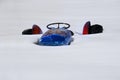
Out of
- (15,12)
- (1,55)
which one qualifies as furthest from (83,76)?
(15,12)

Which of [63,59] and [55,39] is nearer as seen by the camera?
[63,59]

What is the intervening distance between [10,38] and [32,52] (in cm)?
78

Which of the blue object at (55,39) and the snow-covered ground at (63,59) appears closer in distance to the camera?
the snow-covered ground at (63,59)

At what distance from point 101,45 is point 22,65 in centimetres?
88

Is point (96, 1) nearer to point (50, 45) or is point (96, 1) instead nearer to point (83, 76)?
point (50, 45)

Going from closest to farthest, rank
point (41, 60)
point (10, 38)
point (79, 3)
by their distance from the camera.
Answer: point (41, 60), point (10, 38), point (79, 3)

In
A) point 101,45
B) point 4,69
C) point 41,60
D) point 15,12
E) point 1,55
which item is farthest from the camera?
point 15,12

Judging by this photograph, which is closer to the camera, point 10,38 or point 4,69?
point 4,69

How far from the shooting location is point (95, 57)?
2945 millimetres

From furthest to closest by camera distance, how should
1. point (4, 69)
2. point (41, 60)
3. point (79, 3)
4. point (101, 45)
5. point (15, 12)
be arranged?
point (79, 3), point (15, 12), point (101, 45), point (41, 60), point (4, 69)

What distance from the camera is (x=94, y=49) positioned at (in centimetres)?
319

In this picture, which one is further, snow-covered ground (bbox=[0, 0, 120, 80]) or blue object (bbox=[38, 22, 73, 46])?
blue object (bbox=[38, 22, 73, 46])

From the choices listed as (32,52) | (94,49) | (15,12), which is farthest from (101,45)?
(15,12)

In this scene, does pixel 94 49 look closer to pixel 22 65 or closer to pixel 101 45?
pixel 101 45
